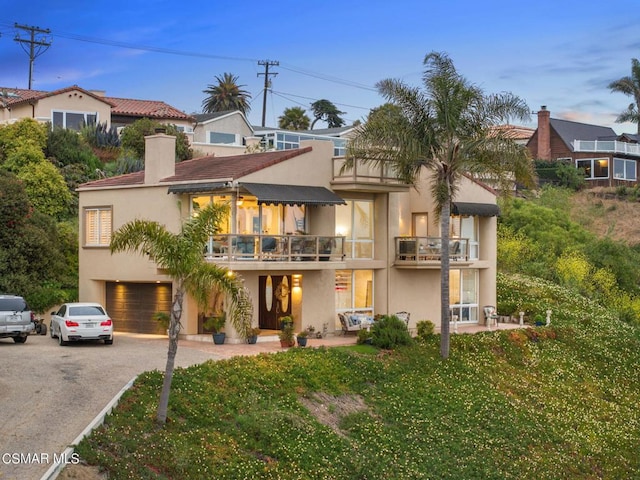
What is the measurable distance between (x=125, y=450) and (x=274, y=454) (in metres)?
3.54

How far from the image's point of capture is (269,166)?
3266 cm

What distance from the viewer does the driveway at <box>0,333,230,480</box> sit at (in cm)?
1817

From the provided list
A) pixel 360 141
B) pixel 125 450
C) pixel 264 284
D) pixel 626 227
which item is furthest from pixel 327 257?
pixel 626 227

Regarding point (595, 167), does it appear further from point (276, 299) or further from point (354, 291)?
point (276, 299)

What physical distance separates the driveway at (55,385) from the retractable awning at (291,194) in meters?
5.21

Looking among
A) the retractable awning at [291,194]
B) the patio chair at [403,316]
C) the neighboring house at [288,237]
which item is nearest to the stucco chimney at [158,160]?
the neighboring house at [288,237]

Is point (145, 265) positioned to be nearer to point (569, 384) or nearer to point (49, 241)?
point (49, 241)

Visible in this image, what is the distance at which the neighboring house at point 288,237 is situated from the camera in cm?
3225

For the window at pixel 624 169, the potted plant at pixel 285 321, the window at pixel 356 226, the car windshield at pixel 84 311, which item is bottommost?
the potted plant at pixel 285 321

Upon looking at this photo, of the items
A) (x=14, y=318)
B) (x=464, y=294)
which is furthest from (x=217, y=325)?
(x=464, y=294)

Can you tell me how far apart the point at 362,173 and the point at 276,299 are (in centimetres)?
549

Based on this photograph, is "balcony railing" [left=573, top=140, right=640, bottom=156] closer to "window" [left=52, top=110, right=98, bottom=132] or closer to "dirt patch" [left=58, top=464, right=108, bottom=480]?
"window" [left=52, top=110, right=98, bottom=132]

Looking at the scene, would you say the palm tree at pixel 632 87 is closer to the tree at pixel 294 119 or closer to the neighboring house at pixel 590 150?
the neighboring house at pixel 590 150

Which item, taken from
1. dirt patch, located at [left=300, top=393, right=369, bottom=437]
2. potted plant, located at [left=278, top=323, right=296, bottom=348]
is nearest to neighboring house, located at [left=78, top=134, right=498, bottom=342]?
potted plant, located at [left=278, top=323, right=296, bottom=348]
